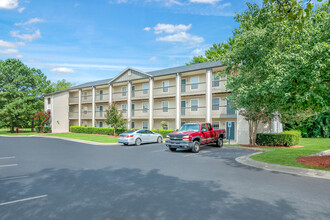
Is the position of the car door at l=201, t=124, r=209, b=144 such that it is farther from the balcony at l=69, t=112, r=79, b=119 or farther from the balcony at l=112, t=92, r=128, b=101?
the balcony at l=69, t=112, r=79, b=119

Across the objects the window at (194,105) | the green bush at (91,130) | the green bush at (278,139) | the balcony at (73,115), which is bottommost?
the green bush at (91,130)

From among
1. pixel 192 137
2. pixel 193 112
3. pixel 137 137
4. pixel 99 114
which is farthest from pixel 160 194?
pixel 99 114

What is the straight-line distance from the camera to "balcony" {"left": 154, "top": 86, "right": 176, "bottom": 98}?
30.0 m

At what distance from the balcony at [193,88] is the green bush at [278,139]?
9.32m

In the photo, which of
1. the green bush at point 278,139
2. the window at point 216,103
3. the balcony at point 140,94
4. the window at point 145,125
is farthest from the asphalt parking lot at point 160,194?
the window at point 145,125

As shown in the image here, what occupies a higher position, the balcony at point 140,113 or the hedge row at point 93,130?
the balcony at point 140,113

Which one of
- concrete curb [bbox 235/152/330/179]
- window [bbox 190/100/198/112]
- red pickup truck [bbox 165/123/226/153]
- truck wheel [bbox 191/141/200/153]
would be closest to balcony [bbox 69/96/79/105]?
window [bbox 190/100/198/112]

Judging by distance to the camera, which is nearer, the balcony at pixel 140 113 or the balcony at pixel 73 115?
the balcony at pixel 140 113

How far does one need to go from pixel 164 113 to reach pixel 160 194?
25008 millimetres

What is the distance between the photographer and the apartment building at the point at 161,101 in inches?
1012

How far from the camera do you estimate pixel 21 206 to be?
546 centimetres

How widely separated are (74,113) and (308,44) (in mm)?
41707

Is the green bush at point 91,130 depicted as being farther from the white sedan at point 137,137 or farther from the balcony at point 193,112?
the white sedan at point 137,137

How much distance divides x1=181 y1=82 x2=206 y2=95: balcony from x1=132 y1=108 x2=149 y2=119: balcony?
6873mm
